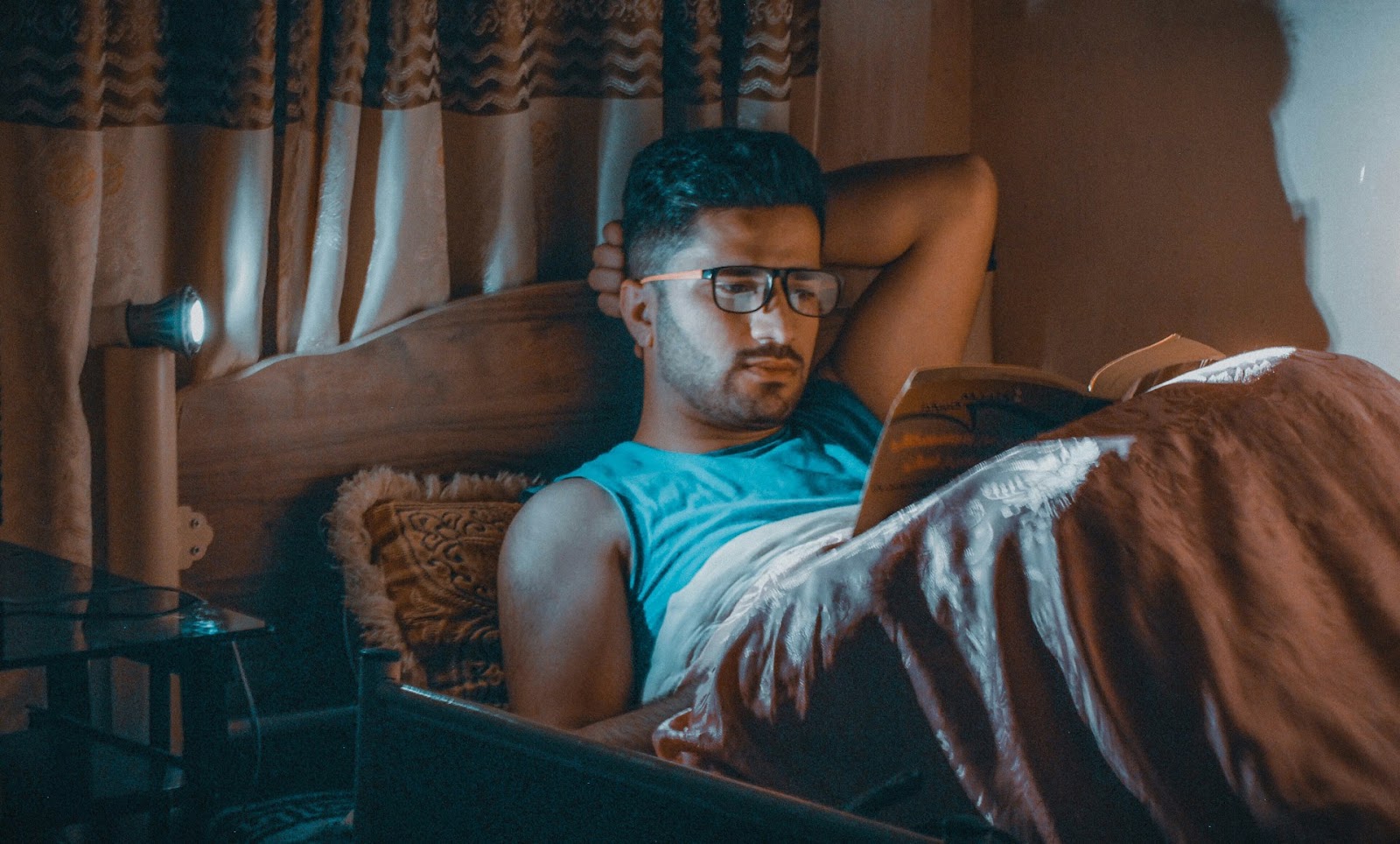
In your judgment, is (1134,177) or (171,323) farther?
(1134,177)

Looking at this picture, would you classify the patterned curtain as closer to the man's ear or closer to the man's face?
the man's ear

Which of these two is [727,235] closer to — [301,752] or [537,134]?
[537,134]

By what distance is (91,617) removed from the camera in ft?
2.87

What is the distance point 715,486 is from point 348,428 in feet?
1.50

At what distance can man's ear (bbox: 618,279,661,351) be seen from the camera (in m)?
1.46

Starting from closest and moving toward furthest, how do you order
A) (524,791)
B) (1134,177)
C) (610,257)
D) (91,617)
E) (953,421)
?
(524,791) < (91,617) < (953,421) < (610,257) < (1134,177)

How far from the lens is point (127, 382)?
1.26 meters

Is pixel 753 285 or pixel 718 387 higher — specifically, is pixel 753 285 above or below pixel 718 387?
above

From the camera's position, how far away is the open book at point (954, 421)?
0.96m

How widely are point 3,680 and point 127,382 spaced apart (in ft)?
1.09

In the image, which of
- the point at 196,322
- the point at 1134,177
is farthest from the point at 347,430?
the point at 1134,177

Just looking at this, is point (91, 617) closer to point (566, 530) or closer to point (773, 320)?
point (566, 530)

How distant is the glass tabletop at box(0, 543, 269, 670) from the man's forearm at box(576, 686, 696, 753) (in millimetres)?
310

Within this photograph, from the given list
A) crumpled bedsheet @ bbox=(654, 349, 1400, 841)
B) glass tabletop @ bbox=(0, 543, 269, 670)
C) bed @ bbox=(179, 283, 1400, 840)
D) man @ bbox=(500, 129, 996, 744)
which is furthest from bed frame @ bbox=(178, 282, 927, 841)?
crumpled bedsheet @ bbox=(654, 349, 1400, 841)
